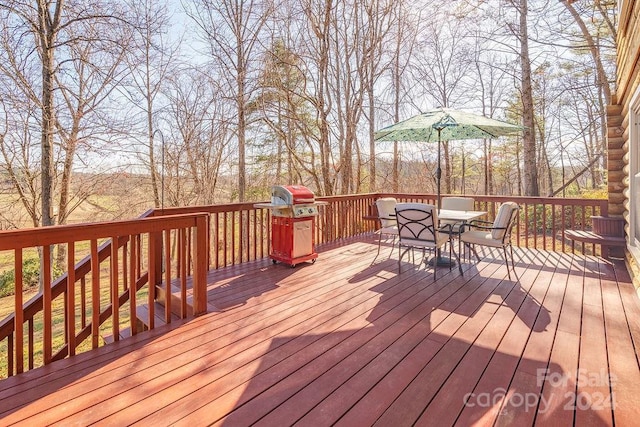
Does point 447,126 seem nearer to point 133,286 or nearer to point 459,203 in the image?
point 459,203

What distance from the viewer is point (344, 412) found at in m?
1.66

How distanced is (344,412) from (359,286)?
2068mm

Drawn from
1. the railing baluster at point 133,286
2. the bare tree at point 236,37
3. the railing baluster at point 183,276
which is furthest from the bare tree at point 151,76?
the railing baluster at point 133,286

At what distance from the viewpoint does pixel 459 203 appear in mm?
5367

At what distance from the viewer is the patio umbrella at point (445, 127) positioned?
405 centimetres

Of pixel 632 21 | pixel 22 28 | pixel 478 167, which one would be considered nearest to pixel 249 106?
pixel 22 28

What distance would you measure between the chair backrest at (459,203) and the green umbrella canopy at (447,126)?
1029 millimetres

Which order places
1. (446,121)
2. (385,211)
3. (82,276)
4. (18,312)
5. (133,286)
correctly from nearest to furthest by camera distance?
1. (18,312)
2. (133,286)
3. (82,276)
4. (446,121)
5. (385,211)

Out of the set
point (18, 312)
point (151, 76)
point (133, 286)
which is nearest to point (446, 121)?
point (133, 286)

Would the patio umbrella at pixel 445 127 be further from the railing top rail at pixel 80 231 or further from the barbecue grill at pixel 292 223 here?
the railing top rail at pixel 80 231

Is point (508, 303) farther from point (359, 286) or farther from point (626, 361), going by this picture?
point (359, 286)

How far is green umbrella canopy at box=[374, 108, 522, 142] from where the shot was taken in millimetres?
4051

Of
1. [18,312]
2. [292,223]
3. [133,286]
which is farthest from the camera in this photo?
[292,223]

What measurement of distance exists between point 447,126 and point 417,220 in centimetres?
133
